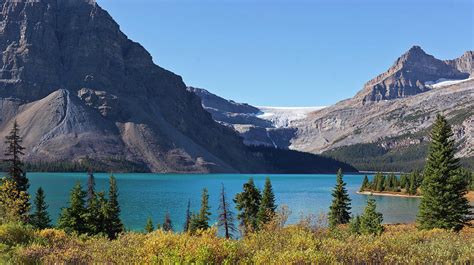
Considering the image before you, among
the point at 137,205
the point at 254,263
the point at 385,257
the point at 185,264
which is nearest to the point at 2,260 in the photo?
the point at 185,264

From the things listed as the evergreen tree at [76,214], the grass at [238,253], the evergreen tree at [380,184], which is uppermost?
the grass at [238,253]

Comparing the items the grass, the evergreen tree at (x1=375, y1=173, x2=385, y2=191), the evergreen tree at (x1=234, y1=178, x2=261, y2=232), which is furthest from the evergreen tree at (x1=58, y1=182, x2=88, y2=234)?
the evergreen tree at (x1=375, y1=173, x2=385, y2=191)

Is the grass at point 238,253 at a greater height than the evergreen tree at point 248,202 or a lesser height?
greater

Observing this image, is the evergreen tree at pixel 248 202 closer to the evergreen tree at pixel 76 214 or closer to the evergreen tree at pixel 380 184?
the evergreen tree at pixel 76 214

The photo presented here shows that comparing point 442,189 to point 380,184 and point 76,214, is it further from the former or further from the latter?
point 380,184

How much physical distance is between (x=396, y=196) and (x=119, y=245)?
15208 centimetres

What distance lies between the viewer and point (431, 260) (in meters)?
11.2

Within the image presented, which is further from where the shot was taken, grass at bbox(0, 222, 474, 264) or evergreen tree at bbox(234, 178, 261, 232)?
evergreen tree at bbox(234, 178, 261, 232)

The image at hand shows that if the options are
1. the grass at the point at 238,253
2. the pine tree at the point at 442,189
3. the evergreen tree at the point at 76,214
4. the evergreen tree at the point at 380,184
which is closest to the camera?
the grass at the point at 238,253

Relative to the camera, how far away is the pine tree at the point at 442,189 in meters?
44.4

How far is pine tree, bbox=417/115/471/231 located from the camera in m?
44.4

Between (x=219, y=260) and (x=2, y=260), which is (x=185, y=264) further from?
(x=2, y=260)

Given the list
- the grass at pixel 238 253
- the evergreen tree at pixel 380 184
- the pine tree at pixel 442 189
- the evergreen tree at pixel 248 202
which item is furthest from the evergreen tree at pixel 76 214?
the evergreen tree at pixel 380 184

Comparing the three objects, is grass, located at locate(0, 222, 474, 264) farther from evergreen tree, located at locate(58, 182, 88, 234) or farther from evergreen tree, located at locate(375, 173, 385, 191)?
evergreen tree, located at locate(375, 173, 385, 191)
